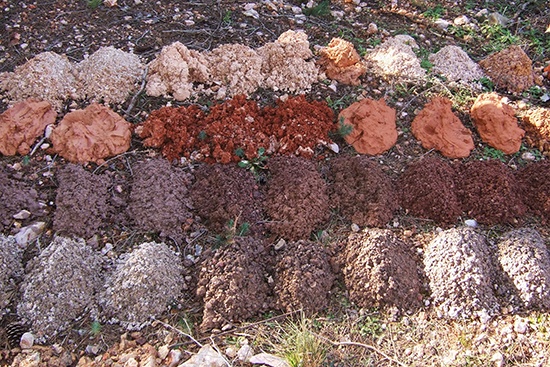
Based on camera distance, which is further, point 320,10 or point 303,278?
point 320,10

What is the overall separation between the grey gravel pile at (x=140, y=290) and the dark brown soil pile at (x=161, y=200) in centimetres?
26

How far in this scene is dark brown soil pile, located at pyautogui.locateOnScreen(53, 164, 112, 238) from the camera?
Result: 9.77ft

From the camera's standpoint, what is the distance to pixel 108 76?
3.70 m

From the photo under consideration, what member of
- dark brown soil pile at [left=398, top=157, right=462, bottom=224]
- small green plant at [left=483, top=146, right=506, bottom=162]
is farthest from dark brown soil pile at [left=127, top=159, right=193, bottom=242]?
small green plant at [left=483, top=146, right=506, bottom=162]

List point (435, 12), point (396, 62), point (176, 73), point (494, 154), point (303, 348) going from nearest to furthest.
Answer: point (303, 348) < point (494, 154) < point (176, 73) < point (396, 62) < point (435, 12)

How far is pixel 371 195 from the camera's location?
317 cm

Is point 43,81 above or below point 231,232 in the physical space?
above

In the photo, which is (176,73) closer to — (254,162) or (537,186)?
(254,162)

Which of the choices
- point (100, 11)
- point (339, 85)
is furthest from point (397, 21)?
point (100, 11)

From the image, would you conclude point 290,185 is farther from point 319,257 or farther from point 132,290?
point 132,290

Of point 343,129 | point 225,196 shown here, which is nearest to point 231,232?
point 225,196

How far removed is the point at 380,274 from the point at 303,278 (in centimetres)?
41

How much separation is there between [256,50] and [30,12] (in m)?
1.97

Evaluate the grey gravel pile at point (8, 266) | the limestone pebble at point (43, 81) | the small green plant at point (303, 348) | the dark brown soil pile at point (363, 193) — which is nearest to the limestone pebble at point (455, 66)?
the dark brown soil pile at point (363, 193)
